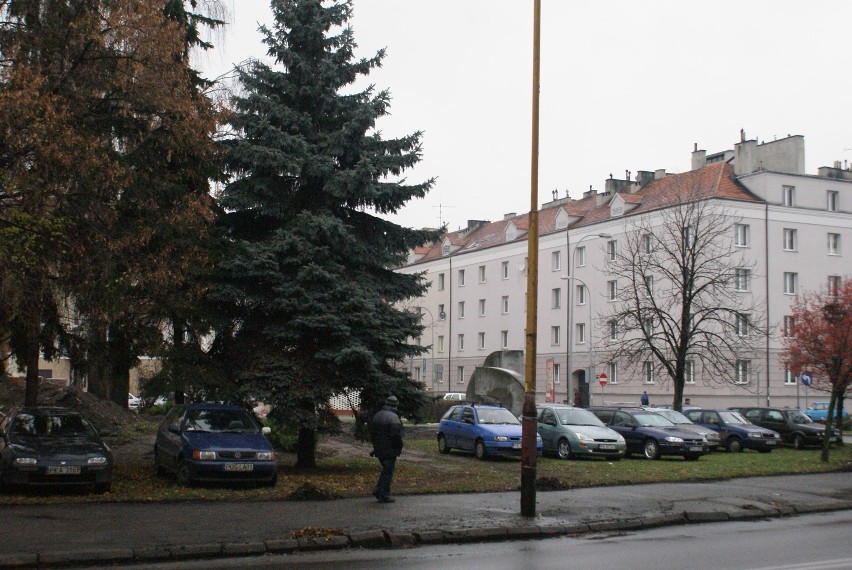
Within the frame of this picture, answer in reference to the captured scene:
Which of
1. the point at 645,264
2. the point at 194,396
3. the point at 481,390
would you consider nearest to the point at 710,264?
the point at 645,264

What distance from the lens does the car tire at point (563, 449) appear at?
1047 inches

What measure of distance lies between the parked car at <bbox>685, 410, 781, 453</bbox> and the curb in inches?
690

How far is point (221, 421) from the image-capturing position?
1820cm

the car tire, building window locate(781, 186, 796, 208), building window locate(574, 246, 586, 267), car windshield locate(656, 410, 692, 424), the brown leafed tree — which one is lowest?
the car tire

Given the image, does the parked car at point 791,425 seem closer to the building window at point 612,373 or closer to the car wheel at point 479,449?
the car wheel at point 479,449

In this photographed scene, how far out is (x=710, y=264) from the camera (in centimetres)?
4581

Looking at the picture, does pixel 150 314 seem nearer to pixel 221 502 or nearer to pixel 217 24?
pixel 221 502

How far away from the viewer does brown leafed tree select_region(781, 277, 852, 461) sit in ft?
84.4

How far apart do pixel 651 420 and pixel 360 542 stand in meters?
19.4

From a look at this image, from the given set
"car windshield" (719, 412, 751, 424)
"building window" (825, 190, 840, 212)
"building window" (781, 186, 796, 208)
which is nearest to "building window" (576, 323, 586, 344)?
"building window" (781, 186, 796, 208)

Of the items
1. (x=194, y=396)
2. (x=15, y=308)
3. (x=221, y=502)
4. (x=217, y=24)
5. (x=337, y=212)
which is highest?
(x=217, y=24)

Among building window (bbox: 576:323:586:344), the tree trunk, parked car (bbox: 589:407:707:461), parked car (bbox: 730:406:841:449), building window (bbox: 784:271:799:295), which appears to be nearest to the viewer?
the tree trunk

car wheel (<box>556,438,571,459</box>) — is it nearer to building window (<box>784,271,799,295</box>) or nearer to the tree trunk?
the tree trunk

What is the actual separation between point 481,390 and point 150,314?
18953mm
